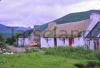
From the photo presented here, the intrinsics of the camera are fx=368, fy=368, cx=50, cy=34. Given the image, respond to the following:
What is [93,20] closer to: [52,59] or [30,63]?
[52,59]

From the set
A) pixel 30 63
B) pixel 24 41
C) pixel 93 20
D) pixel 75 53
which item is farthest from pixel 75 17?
pixel 30 63

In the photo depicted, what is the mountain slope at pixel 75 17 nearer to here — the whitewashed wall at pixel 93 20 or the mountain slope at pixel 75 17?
the mountain slope at pixel 75 17

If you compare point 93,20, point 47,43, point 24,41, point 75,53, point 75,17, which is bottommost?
point 75,53

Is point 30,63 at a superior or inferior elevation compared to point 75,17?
inferior

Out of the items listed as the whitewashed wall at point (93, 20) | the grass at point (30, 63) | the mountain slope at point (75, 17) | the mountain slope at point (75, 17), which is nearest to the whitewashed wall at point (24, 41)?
the mountain slope at point (75, 17)

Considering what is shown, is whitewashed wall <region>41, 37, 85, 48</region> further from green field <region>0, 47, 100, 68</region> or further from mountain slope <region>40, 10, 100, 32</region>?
green field <region>0, 47, 100, 68</region>

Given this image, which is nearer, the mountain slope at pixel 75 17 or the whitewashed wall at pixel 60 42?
the whitewashed wall at pixel 60 42

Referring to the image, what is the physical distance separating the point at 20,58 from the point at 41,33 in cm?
2653

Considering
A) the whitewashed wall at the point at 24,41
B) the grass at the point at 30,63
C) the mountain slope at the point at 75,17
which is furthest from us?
the whitewashed wall at the point at 24,41

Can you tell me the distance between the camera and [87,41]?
3781cm

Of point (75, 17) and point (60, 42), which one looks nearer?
point (60, 42)

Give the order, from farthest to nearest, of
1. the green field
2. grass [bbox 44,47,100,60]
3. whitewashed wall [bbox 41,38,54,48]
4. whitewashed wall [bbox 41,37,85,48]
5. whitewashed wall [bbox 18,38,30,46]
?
1. whitewashed wall [bbox 18,38,30,46]
2. whitewashed wall [bbox 41,38,54,48]
3. whitewashed wall [bbox 41,37,85,48]
4. grass [bbox 44,47,100,60]
5. the green field

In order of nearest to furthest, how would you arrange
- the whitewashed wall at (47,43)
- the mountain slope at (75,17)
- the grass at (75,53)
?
the grass at (75,53), the mountain slope at (75,17), the whitewashed wall at (47,43)

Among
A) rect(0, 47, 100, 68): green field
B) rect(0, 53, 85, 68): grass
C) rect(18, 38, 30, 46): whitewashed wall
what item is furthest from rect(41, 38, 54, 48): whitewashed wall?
rect(0, 53, 85, 68): grass
